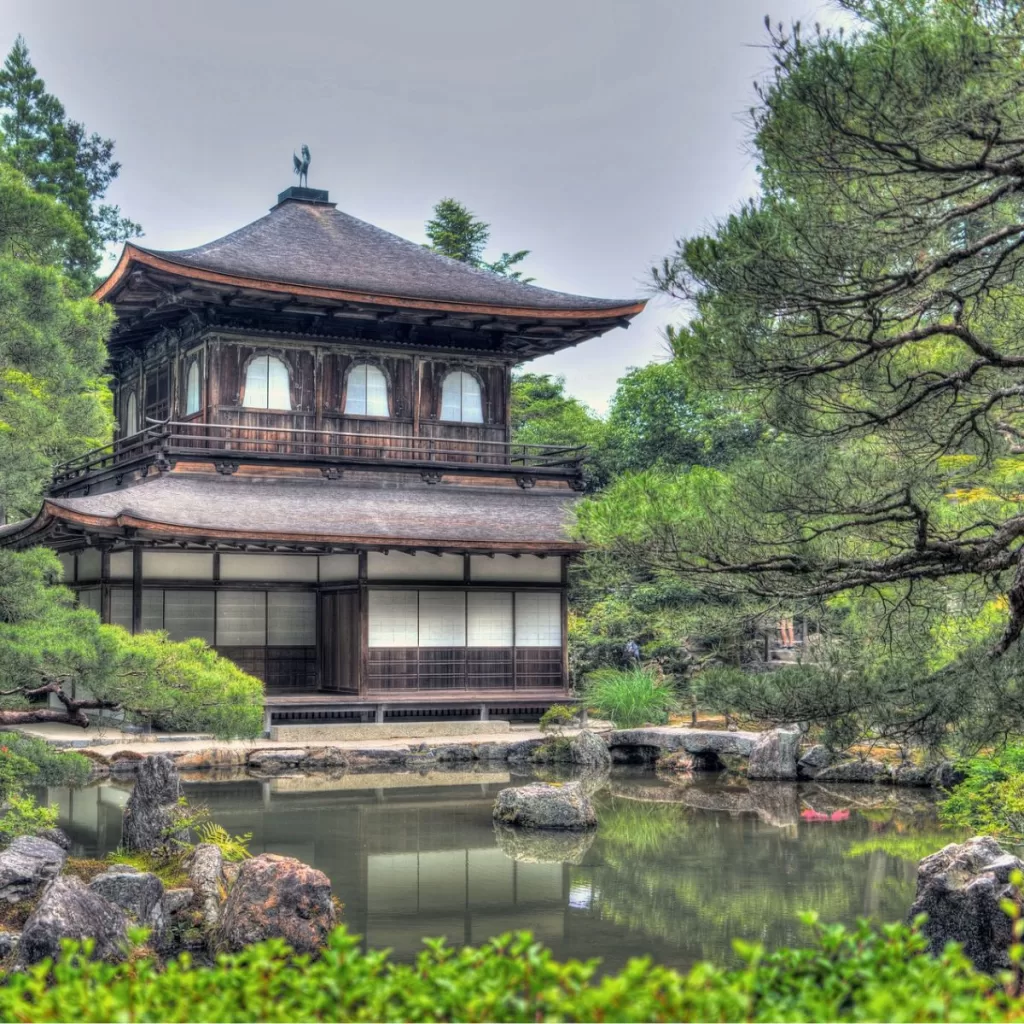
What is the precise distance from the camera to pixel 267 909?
8.58 m

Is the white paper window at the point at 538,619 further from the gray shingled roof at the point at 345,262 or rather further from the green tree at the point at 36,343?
the green tree at the point at 36,343

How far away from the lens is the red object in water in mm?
14469

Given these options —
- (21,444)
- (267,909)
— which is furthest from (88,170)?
(267,909)

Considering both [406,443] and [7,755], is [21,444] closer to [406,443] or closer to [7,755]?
[7,755]

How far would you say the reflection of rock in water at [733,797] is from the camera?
15.2 metres

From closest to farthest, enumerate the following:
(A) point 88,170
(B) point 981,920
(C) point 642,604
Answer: (B) point 981,920, (C) point 642,604, (A) point 88,170

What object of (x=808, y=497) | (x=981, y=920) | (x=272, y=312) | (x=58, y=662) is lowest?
(x=981, y=920)

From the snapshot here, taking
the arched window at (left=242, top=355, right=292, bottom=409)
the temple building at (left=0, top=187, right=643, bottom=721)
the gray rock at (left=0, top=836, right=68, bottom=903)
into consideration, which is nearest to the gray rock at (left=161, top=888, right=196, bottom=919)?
the gray rock at (left=0, top=836, right=68, bottom=903)

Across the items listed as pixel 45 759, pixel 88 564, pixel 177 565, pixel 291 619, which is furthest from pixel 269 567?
pixel 45 759

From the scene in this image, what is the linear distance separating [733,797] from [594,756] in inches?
142

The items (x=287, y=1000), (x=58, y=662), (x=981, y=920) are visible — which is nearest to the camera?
(x=287, y=1000)

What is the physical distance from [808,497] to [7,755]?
6.07 metres

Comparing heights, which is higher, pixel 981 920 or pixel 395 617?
pixel 395 617

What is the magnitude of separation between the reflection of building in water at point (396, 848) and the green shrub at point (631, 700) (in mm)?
4176
